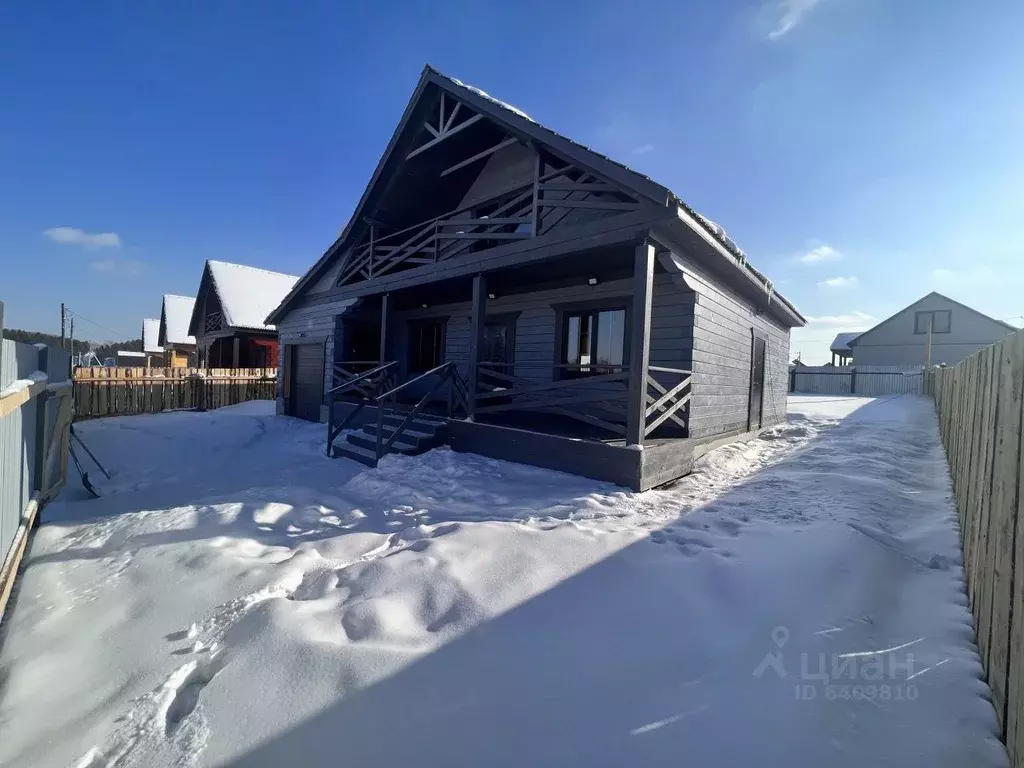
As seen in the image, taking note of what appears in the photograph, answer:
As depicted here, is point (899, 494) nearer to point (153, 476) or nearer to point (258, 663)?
point (258, 663)

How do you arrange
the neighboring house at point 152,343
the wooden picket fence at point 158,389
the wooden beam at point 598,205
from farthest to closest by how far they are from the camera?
the neighboring house at point 152,343 < the wooden picket fence at point 158,389 < the wooden beam at point 598,205

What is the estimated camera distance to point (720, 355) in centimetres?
795

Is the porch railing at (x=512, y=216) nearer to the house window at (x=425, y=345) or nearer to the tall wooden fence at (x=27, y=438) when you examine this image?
the house window at (x=425, y=345)

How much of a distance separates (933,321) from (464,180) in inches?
1412

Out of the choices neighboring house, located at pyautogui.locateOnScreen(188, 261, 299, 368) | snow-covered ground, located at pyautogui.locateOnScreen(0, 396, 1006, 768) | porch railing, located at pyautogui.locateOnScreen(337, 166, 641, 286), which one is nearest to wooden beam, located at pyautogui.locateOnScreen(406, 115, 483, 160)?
porch railing, located at pyautogui.locateOnScreen(337, 166, 641, 286)

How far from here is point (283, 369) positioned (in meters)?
13.6

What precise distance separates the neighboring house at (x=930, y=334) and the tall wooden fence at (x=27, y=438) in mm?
37667

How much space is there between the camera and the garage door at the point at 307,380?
1246cm

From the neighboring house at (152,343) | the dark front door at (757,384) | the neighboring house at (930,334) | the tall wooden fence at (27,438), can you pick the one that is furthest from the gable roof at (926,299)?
the neighboring house at (152,343)

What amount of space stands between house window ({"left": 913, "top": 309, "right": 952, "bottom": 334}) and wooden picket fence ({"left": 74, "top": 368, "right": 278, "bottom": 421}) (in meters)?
39.8

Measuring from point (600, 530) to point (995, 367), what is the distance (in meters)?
2.87

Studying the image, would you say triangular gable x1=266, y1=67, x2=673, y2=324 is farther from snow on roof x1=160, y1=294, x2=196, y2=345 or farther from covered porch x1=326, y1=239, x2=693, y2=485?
snow on roof x1=160, y1=294, x2=196, y2=345

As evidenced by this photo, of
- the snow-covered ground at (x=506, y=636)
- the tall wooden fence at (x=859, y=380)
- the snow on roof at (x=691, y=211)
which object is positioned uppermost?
the snow on roof at (x=691, y=211)

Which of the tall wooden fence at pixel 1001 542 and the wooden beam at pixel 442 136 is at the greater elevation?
the wooden beam at pixel 442 136
